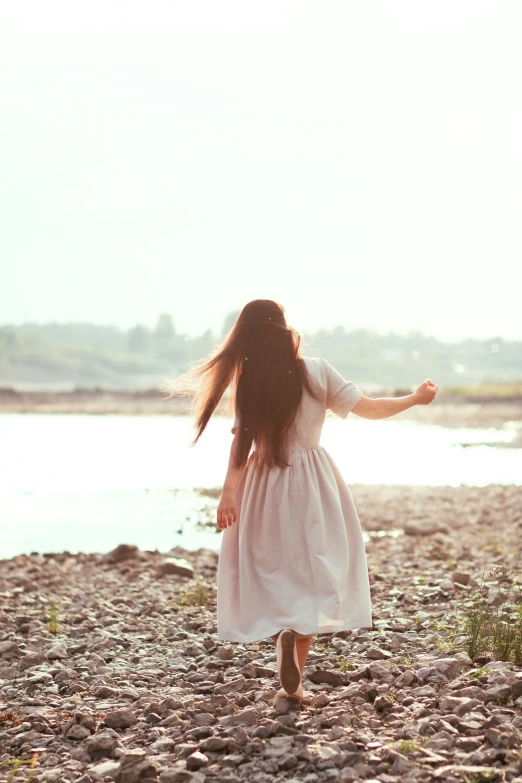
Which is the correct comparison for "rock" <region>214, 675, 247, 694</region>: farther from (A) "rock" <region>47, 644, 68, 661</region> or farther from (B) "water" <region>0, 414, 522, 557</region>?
(B) "water" <region>0, 414, 522, 557</region>

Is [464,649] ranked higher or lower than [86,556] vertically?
higher

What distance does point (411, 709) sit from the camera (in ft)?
13.4

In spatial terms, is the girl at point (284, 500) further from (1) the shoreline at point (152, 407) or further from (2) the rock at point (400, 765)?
(1) the shoreline at point (152, 407)

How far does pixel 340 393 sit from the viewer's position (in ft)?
14.8

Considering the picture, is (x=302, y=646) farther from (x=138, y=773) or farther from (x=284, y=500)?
(x=138, y=773)

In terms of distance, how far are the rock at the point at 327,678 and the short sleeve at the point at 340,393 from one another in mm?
1402

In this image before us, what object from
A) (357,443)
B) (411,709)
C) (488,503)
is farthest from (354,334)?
(411,709)

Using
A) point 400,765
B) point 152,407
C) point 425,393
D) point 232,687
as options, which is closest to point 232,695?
point 232,687

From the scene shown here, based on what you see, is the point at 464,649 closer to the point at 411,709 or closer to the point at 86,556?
the point at 411,709

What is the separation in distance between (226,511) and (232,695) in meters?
0.99

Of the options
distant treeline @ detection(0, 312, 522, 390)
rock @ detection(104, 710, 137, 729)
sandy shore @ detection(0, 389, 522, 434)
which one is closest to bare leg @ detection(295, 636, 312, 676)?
rock @ detection(104, 710, 137, 729)

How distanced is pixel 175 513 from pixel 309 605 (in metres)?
10.8

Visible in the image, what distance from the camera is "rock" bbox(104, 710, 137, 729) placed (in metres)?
4.18

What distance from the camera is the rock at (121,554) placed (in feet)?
33.3
